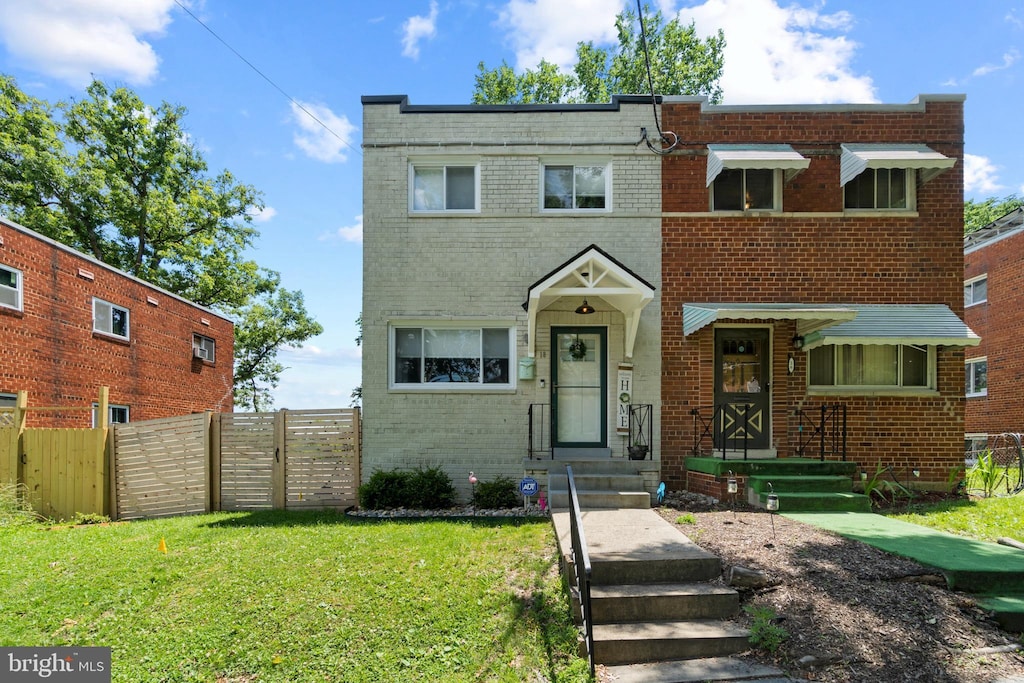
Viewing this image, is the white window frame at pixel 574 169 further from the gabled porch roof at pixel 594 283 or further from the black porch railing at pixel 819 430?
the black porch railing at pixel 819 430

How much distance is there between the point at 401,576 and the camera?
5871 mm

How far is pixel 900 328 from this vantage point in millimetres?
9578

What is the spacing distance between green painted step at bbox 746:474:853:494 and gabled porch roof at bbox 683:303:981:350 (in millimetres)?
2235

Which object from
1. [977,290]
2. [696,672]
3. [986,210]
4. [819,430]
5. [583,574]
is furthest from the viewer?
[986,210]

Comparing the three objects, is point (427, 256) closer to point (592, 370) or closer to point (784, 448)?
point (592, 370)

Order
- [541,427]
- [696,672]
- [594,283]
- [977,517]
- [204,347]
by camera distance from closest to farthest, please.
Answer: [696,672]
[977,517]
[594,283]
[541,427]
[204,347]

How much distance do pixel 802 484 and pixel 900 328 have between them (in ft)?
11.0

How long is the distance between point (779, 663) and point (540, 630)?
1.83 metres

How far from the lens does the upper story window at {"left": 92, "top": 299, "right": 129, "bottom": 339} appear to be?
46.9 ft

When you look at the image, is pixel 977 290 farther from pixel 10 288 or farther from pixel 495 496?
pixel 10 288

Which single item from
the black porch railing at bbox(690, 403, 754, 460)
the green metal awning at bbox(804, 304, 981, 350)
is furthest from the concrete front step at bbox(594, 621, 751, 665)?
the green metal awning at bbox(804, 304, 981, 350)

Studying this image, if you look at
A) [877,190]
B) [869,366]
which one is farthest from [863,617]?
[877,190]

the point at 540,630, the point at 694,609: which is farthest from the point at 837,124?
the point at 540,630

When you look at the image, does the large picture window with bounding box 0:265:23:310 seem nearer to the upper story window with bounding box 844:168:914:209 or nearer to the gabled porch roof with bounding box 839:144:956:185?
the gabled porch roof with bounding box 839:144:956:185
